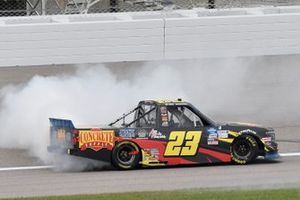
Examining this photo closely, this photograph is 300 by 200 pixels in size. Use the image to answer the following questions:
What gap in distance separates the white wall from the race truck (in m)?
3.30

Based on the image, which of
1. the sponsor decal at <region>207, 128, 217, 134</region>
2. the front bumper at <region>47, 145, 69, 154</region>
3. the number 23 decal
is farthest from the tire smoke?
the sponsor decal at <region>207, 128, 217, 134</region>

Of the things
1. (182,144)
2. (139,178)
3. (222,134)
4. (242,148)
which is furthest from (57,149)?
(242,148)

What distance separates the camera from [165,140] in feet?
42.7

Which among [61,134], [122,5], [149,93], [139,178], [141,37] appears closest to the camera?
[139,178]

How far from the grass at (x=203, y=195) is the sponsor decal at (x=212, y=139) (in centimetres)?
329

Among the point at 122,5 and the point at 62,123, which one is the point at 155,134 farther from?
the point at 122,5

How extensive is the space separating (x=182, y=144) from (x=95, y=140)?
150 centimetres

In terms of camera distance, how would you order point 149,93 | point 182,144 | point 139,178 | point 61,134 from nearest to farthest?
point 139,178 → point 61,134 → point 182,144 → point 149,93

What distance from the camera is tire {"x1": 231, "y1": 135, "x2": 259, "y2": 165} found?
13250mm

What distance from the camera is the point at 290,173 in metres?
12.1

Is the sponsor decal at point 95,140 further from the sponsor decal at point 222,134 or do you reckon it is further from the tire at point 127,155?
the sponsor decal at point 222,134

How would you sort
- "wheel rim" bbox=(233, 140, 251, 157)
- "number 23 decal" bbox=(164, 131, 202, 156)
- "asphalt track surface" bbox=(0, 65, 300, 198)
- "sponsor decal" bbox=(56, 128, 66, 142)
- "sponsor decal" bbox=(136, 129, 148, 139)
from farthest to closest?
"wheel rim" bbox=(233, 140, 251, 157) < "number 23 decal" bbox=(164, 131, 202, 156) < "sponsor decal" bbox=(136, 129, 148, 139) < "sponsor decal" bbox=(56, 128, 66, 142) < "asphalt track surface" bbox=(0, 65, 300, 198)

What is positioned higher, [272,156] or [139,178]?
[272,156]

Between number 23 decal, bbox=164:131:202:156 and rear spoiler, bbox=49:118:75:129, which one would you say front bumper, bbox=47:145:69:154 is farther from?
number 23 decal, bbox=164:131:202:156
